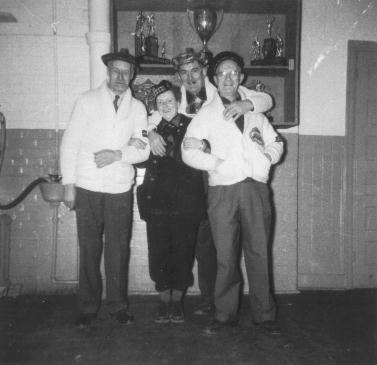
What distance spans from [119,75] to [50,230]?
5.29ft

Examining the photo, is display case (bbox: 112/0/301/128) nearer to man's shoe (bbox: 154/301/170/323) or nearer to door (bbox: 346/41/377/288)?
door (bbox: 346/41/377/288)

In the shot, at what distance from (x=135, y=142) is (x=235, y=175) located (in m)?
0.70

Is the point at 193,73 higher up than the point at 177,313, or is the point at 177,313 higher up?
the point at 193,73

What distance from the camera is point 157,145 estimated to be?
2.80 metres

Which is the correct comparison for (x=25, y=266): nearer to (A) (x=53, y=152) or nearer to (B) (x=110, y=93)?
(A) (x=53, y=152)

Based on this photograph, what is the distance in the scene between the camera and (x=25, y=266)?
12.3 feet

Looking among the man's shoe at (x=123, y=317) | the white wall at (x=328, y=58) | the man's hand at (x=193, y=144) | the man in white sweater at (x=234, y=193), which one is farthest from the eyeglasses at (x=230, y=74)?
the man's shoe at (x=123, y=317)

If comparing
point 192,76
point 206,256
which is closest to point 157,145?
point 192,76

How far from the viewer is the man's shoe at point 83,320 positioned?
2.88 m

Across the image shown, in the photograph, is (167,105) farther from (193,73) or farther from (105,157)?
(105,157)

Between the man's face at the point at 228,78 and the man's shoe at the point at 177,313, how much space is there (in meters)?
1.44

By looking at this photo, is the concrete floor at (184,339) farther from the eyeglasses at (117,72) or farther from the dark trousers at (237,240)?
the eyeglasses at (117,72)

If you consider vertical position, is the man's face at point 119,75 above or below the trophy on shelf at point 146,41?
below

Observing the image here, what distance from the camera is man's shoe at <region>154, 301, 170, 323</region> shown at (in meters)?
2.94
